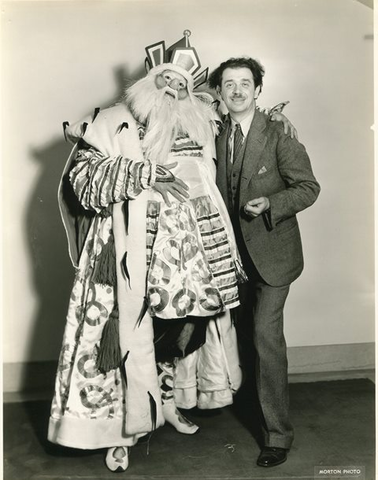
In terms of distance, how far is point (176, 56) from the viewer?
86.7 inches

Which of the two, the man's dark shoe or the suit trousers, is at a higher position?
the suit trousers

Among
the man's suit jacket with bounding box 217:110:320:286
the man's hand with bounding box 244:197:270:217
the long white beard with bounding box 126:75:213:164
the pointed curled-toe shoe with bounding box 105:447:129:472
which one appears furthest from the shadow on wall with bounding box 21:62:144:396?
the man's hand with bounding box 244:197:270:217

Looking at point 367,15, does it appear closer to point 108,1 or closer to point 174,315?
point 108,1

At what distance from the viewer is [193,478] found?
7.11 ft

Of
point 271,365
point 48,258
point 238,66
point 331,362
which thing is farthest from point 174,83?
point 331,362

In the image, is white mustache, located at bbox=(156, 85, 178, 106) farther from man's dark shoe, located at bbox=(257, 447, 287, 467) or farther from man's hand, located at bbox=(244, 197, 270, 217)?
man's dark shoe, located at bbox=(257, 447, 287, 467)

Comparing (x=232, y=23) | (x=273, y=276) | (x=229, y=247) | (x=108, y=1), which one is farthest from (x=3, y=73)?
(x=273, y=276)

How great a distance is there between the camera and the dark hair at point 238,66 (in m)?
2.26

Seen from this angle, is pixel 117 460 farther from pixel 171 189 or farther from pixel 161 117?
pixel 161 117

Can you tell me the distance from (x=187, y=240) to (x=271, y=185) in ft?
1.46

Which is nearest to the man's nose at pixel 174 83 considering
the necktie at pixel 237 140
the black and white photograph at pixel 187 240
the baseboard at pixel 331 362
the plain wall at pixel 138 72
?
the black and white photograph at pixel 187 240

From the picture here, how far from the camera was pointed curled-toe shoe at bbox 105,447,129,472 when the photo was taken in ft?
7.23

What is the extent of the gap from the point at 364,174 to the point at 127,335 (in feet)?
5.70

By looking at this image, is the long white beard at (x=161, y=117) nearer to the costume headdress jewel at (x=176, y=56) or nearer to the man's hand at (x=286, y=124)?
the costume headdress jewel at (x=176, y=56)
